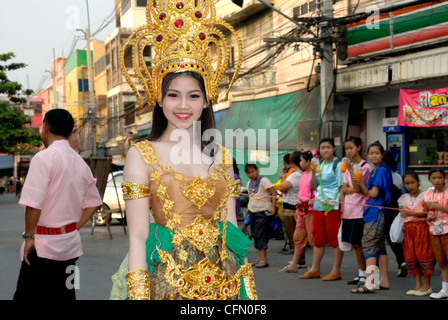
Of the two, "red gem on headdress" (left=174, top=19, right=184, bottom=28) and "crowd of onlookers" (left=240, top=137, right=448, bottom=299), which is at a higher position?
"red gem on headdress" (left=174, top=19, right=184, bottom=28)

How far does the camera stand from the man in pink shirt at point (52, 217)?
421cm

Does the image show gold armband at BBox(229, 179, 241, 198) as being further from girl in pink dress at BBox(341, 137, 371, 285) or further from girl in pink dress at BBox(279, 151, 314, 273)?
girl in pink dress at BBox(279, 151, 314, 273)

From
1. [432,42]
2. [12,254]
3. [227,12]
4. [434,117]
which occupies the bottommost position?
[12,254]

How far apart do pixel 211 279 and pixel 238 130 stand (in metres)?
17.5

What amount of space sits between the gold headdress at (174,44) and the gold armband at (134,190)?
478 millimetres

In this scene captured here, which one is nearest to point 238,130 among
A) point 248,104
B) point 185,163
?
point 248,104

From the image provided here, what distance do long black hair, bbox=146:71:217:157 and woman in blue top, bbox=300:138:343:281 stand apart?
16.5 ft

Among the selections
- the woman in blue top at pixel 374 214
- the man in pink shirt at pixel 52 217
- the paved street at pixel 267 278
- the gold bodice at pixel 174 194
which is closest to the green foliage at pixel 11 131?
the paved street at pixel 267 278

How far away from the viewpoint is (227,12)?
2481 centimetres

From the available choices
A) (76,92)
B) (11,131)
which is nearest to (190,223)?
(11,131)

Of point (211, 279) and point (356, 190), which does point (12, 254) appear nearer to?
point (356, 190)

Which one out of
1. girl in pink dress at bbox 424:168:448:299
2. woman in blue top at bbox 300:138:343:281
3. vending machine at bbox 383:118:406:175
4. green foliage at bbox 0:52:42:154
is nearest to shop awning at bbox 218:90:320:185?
vending machine at bbox 383:118:406:175

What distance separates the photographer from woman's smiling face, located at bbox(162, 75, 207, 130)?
120 inches

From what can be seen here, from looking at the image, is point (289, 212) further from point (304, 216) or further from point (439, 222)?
point (439, 222)
